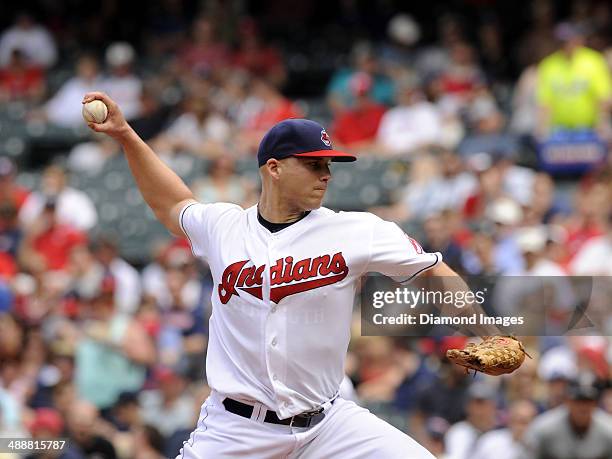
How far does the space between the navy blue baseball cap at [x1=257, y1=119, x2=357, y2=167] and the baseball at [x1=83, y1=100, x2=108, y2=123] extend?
0.71m

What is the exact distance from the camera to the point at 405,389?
28.2 feet

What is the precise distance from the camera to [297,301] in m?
4.61

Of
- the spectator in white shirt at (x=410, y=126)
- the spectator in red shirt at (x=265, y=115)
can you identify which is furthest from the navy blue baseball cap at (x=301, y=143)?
the spectator in red shirt at (x=265, y=115)

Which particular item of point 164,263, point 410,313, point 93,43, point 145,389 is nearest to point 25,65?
point 93,43

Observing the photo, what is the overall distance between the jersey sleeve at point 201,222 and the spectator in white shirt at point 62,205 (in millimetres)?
6855

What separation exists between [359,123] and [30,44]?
4589mm

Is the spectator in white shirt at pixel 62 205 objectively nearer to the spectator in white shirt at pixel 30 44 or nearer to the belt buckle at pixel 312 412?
the spectator in white shirt at pixel 30 44

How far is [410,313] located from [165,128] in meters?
8.16

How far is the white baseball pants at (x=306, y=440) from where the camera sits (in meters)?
4.59

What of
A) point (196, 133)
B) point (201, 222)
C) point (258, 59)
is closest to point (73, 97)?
point (196, 133)

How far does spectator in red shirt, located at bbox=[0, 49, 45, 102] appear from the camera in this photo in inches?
569

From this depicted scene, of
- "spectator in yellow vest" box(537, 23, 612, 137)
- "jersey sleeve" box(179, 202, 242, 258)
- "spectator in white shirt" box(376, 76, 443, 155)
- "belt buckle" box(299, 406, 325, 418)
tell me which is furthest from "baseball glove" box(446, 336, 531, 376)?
"spectator in white shirt" box(376, 76, 443, 155)

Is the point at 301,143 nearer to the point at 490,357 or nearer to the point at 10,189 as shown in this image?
the point at 490,357

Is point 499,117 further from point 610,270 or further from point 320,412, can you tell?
point 320,412
